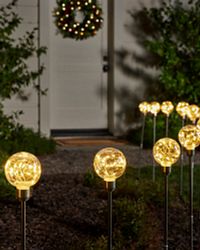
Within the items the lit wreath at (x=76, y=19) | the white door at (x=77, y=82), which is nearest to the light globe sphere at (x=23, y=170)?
the lit wreath at (x=76, y=19)

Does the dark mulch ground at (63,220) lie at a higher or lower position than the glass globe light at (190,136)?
lower

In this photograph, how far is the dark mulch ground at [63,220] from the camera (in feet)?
16.5

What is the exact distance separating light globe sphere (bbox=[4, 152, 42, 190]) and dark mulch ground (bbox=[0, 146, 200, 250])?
1.29 metres

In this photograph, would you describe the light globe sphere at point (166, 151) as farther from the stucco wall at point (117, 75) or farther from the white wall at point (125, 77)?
the white wall at point (125, 77)

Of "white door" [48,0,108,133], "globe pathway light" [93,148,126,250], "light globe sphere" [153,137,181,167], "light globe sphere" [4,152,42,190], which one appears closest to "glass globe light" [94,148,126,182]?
"globe pathway light" [93,148,126,250]

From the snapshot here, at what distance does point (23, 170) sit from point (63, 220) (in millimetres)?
2090

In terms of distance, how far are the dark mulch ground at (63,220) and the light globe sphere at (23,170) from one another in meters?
1.29

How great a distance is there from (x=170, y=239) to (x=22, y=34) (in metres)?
5.99

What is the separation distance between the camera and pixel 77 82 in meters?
11.2

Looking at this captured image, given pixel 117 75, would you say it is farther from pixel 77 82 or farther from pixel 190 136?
pixel 190 136

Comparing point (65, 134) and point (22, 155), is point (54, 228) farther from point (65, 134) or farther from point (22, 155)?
point (65, 134)

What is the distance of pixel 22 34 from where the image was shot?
10594 mm

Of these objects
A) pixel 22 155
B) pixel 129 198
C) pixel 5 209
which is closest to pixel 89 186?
pixel 129 198

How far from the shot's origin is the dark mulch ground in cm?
502
